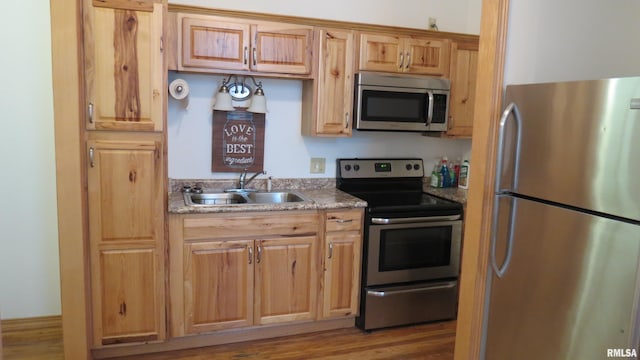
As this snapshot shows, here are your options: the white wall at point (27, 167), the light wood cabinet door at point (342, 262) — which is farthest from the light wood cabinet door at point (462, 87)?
the white wall at point (27, 167)

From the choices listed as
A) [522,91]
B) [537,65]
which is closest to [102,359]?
[522,91]

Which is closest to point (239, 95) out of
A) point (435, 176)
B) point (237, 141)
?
point (237, 141)

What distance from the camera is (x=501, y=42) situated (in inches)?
80.7

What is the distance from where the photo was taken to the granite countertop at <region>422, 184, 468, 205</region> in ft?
10.7

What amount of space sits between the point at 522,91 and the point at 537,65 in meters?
0.31

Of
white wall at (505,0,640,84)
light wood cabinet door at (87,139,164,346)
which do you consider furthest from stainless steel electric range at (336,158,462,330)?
light wood cabinet door at (87,139,164,346)

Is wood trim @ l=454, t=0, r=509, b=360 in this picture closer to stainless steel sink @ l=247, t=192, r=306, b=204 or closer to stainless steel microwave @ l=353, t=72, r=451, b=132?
stainless steel microwave @ l=353, t=72, r=451, b=132

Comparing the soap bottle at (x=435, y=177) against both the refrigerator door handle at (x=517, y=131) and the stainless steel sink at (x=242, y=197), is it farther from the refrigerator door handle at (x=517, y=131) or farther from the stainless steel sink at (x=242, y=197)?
the refrigerator door handle at (x=517, y=131)

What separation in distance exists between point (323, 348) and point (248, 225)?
3.01 feet

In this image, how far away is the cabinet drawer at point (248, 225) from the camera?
8.75 ft

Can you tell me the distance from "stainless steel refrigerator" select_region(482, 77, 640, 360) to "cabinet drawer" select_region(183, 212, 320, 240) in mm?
1162

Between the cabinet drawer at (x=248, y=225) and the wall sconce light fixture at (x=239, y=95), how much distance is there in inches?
30.1

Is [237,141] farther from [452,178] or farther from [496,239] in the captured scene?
[496,239]

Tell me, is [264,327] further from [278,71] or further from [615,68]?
[615,68]
